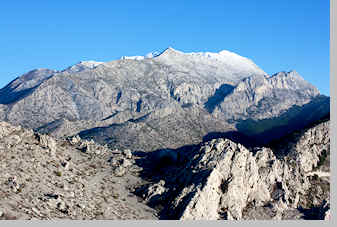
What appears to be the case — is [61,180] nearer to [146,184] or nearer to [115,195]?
[115,195]

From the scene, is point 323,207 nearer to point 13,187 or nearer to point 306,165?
point 306,165

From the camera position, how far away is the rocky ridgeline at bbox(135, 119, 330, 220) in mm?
100500

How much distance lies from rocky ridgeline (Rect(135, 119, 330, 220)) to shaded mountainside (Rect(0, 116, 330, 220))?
221mm

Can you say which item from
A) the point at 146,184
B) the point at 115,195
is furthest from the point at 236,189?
the point at 115,195

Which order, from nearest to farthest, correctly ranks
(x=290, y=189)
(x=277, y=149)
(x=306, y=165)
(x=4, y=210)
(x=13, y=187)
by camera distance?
(x=4, y=210)
(x=13, y=187)
(x=290, y=189)
(x=306, y=165)
(x=277, y=149)

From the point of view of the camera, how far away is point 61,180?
99.2 metres

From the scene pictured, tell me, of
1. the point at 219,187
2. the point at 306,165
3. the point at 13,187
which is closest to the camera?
the point at 13,187

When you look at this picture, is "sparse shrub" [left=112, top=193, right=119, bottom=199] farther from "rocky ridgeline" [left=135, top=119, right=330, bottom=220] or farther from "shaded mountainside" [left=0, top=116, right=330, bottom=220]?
"rocky ridgeline" [left=135, top=119, right=330, bottom=220]

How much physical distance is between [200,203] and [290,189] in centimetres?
3542

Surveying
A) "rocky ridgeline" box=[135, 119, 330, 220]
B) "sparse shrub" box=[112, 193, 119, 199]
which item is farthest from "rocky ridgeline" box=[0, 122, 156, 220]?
"rocky ridgeline" box=[135, 119, 330, 220]

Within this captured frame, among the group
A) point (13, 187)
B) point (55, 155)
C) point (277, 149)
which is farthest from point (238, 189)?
point (277, 149)

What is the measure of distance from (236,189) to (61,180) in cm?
4043

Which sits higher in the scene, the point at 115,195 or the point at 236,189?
the point at 236,189

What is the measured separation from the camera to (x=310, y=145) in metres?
173
